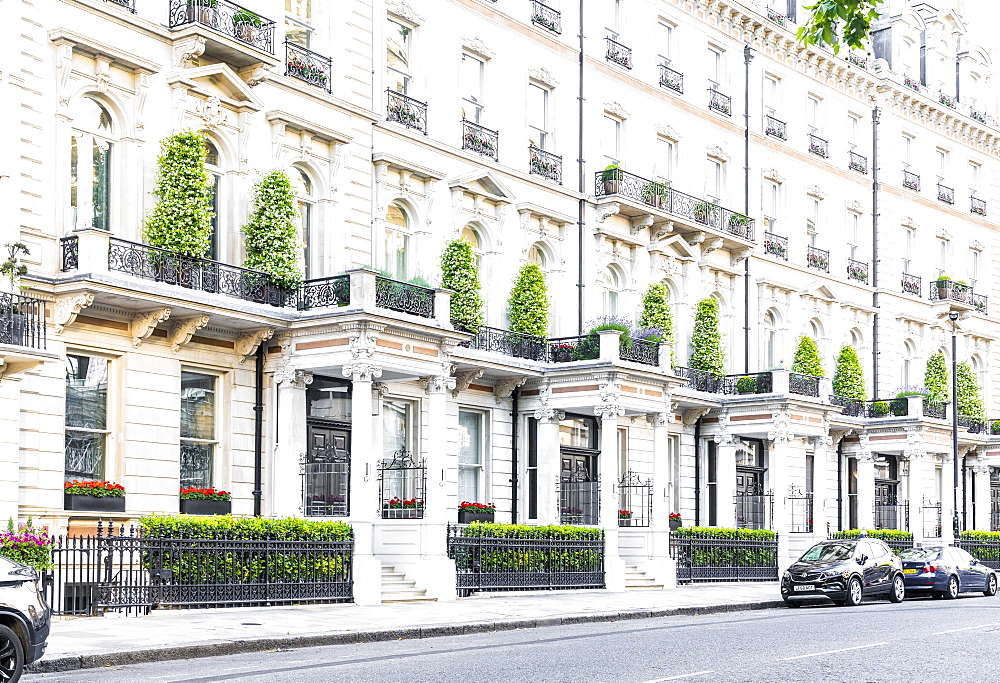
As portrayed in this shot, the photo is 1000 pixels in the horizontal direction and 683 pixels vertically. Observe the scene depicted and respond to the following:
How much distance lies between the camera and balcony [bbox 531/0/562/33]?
35562 mm

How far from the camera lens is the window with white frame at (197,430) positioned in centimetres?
2594

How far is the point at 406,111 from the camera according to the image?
31.4 m

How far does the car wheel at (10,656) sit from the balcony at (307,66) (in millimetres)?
17474

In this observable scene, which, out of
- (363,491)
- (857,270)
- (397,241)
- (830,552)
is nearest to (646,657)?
(363,491)

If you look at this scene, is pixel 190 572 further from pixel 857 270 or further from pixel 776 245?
pixel 857 270

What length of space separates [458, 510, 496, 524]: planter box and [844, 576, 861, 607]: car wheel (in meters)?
8.11

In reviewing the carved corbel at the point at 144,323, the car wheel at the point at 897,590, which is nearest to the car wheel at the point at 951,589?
the car wheel at the point at 897,590

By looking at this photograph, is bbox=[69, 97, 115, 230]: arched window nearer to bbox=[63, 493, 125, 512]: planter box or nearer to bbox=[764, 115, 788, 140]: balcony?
bbox=[63, 493, 125, 512]: planter box

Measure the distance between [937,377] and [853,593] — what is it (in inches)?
919

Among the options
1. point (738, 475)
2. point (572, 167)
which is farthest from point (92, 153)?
point (738, 475)

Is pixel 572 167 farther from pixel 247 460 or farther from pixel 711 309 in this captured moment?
pixel 247 460

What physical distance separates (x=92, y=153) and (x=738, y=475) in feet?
76.0

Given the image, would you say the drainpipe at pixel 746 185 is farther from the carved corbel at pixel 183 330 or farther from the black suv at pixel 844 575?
the carved corbel at pixel 183 330

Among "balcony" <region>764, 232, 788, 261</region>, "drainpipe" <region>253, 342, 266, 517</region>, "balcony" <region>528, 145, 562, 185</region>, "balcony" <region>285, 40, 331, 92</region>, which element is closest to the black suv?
"drainpipe" <region>253, 342, 266, 517</region>
